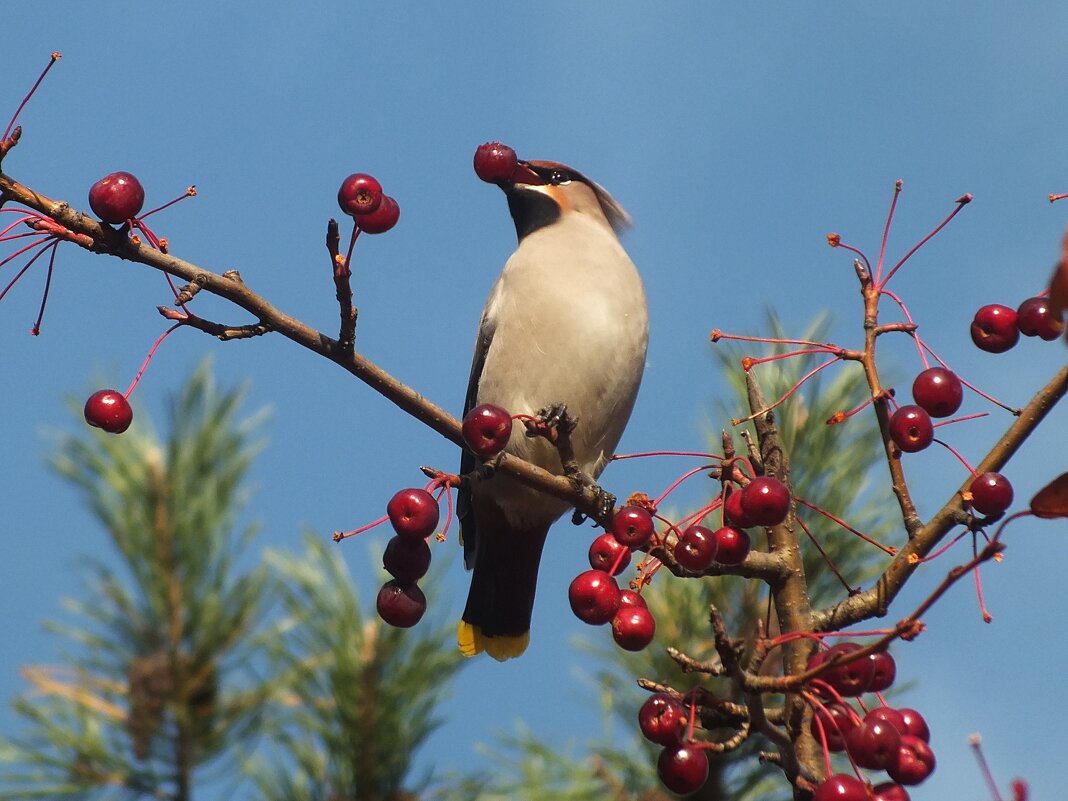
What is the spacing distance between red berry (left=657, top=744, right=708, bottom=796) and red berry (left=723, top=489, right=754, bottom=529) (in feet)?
1.33

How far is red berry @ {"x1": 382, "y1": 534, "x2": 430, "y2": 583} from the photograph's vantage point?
2648 millimetres

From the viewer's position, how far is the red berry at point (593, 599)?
2.36 metres

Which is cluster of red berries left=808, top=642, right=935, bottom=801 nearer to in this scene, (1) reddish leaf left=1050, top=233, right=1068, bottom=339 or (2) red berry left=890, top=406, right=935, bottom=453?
(2) red berry left=890, top=406, right=935, bottom=453

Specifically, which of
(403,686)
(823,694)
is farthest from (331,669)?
(823,694)

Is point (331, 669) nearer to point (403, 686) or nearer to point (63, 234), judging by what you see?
point (403, 686)

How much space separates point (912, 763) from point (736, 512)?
0.55 metres

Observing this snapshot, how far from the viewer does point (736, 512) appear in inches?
94.1

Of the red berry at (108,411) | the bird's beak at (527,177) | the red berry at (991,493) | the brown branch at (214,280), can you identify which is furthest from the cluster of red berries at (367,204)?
the bird's beak at (527,177)

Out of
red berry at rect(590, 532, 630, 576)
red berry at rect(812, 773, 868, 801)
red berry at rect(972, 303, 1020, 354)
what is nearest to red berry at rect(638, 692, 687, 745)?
red berry at rect(812, 773, 868, 801)

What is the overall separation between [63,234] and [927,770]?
1.63 meters

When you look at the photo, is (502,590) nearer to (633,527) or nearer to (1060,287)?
(633,527)

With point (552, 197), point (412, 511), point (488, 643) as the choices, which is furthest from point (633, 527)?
point (552, 197)

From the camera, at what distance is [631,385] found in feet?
13.1

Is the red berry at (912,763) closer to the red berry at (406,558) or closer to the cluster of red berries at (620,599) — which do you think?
the cluster of red berries at (620,599)
